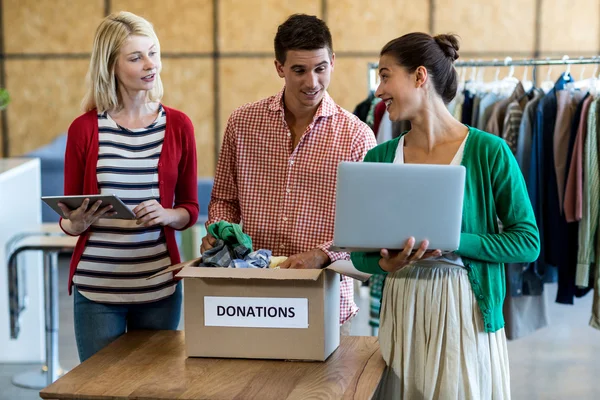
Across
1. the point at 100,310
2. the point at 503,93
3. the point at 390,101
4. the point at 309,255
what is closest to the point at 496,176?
the point at 390,101

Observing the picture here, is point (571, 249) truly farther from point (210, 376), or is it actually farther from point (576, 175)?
point (210, 376)

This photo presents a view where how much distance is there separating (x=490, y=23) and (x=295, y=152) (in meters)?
4.96

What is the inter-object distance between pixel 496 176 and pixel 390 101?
300 mm

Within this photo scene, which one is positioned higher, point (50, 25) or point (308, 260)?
point (50, 25)

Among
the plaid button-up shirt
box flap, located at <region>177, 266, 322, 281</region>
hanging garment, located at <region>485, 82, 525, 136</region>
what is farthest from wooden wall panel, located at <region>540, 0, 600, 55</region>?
box flap, located at <region>177, 266, 322, 281</region>

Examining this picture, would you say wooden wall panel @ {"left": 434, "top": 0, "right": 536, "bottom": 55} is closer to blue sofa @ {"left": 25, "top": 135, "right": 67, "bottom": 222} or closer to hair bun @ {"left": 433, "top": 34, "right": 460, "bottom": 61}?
blue sofa @ {"left": 25, "top": 135, "right": 67, "bottom": 222}

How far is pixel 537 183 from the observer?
11.3 ft

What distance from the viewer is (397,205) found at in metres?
1.70

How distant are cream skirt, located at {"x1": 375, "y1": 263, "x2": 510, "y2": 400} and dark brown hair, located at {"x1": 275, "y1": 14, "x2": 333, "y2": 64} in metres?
0.65

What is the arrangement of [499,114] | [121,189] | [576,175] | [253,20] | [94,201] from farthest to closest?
1. [253,20]
2. [499,114]
3. [576,175]
4. [121,189]
5. [94,201]

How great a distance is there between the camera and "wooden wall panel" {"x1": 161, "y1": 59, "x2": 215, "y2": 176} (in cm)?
711

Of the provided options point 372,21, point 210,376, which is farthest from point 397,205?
point 372,21

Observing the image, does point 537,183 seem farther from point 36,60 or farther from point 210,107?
point 36,60

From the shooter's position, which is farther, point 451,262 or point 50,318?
point 50,318
